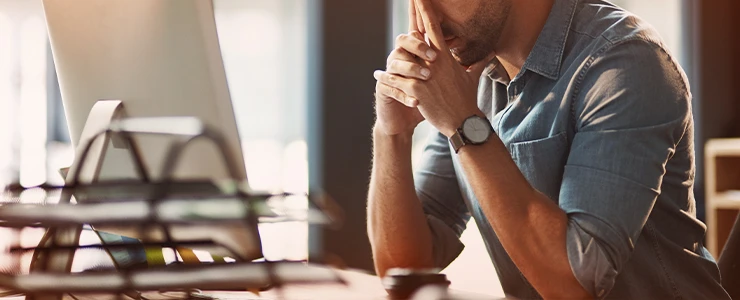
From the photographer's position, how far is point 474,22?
1.36 meters

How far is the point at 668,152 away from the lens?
3.76 ft

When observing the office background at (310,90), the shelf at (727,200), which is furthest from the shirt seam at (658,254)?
the shelf at (727,200)

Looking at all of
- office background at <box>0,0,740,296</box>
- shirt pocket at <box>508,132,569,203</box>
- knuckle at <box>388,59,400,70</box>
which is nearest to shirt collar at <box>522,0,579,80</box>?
shirt pocket at <box>508,132,569,203</box>

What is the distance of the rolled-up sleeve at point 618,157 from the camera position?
1.10 m

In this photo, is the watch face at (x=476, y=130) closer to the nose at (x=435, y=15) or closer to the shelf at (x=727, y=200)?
the nose at (x=435, y=15)

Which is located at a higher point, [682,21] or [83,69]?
[682,21]

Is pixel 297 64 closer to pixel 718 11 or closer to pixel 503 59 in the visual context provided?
pixel 503 59

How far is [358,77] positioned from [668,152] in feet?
6.15

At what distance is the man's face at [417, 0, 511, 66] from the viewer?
4.45 feet

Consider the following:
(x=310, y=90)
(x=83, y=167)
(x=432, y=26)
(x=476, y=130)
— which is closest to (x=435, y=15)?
(x=432, y=26)

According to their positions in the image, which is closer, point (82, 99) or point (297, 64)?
point (82, 99)

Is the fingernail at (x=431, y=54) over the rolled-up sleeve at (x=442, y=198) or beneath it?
over

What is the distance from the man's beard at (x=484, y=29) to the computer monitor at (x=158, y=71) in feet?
1.93

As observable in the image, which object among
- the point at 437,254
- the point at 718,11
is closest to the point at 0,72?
the point at 437,254
